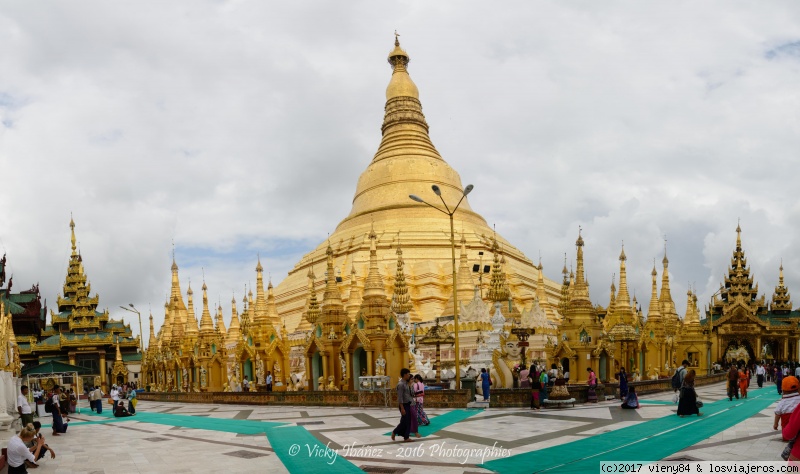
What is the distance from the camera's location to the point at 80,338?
56.7m

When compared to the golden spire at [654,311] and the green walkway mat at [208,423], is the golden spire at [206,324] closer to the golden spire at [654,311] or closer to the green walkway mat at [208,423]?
the green walkway mat at [208,423]

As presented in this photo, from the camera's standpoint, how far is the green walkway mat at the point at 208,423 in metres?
18.0

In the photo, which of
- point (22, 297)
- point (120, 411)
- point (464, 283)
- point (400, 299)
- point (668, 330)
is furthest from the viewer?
point (22, 297)

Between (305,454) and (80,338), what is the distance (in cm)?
5062

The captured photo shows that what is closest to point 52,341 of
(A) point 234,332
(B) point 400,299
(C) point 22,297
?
(C) point 22,297

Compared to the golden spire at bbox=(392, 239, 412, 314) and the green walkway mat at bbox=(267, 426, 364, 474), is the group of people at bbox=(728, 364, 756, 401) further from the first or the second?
the green walkway mat at bbox=(267, 426, 364, 474)

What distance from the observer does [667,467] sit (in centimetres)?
1006

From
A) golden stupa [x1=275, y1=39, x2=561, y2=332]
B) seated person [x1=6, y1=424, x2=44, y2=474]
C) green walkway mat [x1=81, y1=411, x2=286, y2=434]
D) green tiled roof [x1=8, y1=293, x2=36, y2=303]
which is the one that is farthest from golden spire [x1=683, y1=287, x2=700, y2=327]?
green tiled roof [x1=8, y1=293, x2=36, y2=303]

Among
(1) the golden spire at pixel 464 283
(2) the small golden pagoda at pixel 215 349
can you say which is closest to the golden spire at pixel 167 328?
(2) the small golden pagoda at pixel 215 349

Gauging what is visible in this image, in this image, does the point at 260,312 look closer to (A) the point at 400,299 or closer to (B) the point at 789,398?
(A) the point at 400,299

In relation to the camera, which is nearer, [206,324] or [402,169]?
[206,324]

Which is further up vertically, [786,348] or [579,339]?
[579,339]

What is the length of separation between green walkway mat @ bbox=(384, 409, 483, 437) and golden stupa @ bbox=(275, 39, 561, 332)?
19.6m

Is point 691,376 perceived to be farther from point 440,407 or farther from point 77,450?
point 77,450
